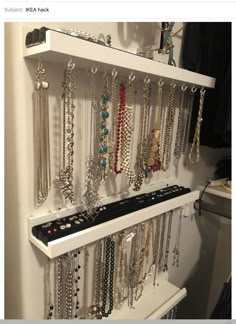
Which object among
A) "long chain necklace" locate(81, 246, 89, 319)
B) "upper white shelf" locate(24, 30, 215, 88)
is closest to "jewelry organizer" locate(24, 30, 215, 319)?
"upper white shelf" locate(24, 30, 215, 88)

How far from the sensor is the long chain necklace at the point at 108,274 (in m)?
0.78

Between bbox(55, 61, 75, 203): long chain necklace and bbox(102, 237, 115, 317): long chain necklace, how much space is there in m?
0.21

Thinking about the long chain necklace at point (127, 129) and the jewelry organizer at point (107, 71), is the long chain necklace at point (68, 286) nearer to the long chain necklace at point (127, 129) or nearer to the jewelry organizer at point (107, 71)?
the jewelry organizer at point (107, 71)

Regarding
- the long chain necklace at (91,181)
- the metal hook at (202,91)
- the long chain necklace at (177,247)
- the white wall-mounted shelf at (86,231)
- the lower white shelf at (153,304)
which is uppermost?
the metal hook at (202,91)

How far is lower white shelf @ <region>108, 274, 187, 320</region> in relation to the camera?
2.94ft

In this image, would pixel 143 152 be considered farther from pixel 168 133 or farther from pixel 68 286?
pixel 68 286

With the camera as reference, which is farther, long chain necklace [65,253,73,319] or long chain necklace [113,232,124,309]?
long chain necklace [113,232,124,309]

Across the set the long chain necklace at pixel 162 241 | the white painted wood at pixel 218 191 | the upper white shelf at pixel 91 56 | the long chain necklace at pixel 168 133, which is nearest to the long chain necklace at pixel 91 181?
the upper white shelf at pixel 91 56

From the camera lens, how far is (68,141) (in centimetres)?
64

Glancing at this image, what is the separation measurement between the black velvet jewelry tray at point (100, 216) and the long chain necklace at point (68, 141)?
0.06 meters

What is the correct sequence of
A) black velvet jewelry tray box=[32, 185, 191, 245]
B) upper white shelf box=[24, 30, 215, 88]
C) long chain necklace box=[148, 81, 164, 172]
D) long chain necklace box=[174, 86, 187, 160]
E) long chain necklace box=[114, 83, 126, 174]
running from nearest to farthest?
upper white shelf box=[24, 30, 215, 88]
black velvet jewelry tray box=[32, 185, 191, 245]
long chain necklace box=[114, 83, 126, 174]
long chain necklace box=[148, 81, 164, 172]
long chain necklace box=[174, 86, 187, 160]

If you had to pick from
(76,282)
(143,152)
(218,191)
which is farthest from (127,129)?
(218,191)

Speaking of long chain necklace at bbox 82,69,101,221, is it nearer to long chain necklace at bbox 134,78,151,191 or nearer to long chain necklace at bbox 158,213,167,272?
long chain necklace at bbox 134,78,151,191
